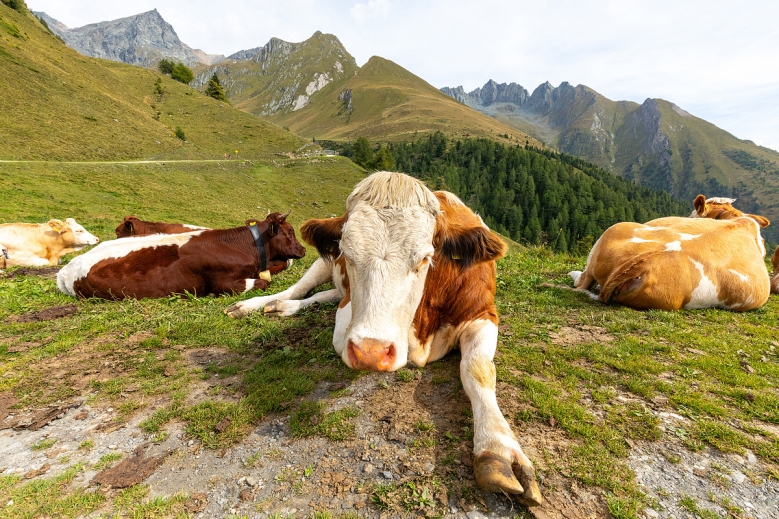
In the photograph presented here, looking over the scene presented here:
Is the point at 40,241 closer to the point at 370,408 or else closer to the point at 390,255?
the point at 370,408

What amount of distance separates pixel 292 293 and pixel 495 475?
4.63 metres

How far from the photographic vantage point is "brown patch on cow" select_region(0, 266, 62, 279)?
334 inches

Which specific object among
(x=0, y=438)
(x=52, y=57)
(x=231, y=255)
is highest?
(x=52, y=57)

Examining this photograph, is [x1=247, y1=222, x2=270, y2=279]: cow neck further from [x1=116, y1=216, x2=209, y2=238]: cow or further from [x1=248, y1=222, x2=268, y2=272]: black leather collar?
[x1=116, y1=216, x2=209, y2=238]: cow

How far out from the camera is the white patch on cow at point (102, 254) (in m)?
6.53

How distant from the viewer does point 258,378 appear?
362cm

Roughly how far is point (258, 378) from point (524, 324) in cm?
363

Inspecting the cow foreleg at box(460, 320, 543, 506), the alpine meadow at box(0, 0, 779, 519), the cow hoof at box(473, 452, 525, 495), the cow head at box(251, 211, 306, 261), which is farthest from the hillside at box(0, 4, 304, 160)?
the cow hoof at box(473, 452, 525, 495)

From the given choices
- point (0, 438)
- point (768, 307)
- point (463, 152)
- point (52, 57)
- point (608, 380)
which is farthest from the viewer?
point (463, 152)

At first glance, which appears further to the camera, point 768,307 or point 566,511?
point 768,307

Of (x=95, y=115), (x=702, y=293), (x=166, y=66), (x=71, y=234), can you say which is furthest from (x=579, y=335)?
(x=166, y=66)

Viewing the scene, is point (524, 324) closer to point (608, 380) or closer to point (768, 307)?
point (608, 380)

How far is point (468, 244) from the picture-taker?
3.24 m

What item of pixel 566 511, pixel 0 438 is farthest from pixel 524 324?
pixel 0 438
